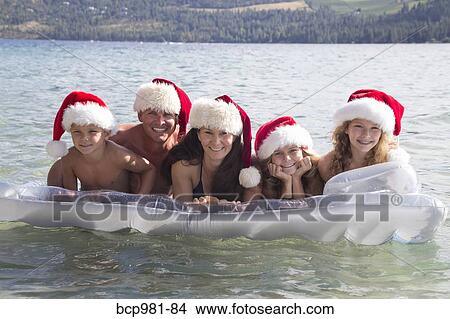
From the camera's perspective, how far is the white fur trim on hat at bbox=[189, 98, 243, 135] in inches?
168

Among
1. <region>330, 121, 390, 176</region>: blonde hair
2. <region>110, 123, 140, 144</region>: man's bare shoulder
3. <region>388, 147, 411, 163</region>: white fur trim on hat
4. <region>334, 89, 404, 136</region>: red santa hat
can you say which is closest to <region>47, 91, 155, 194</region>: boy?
<region>110, 123, 140, 144</region>: man's bare shoulder

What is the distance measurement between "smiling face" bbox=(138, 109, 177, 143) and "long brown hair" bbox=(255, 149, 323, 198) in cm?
71

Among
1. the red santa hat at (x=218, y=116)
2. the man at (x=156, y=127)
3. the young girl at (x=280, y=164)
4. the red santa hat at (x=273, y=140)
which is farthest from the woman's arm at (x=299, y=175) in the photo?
the man at (x=156, y=127)

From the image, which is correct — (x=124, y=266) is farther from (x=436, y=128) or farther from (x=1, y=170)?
(x=436, y=128)

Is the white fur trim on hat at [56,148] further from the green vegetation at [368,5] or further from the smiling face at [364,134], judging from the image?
the green vegetation at [368,5]

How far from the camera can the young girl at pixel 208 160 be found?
4363mm

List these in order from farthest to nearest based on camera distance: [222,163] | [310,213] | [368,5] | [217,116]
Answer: [368,5] < [222,163] < [217,116] < [310,213]

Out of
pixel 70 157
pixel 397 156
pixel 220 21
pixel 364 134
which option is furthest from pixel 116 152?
pixel 220 21

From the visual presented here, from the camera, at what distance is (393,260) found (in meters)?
4.09

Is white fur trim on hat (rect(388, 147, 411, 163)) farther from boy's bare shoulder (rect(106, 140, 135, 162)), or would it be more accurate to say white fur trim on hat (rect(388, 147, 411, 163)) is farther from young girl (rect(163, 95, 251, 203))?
boy's bare shoulder (rect(106, 140, 135, 162))

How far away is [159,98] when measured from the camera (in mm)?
4684

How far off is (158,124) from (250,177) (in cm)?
85

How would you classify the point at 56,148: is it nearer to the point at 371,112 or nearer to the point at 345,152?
the point at 345,152

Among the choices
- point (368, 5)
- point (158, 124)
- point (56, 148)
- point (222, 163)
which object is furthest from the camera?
point (368, 5)
